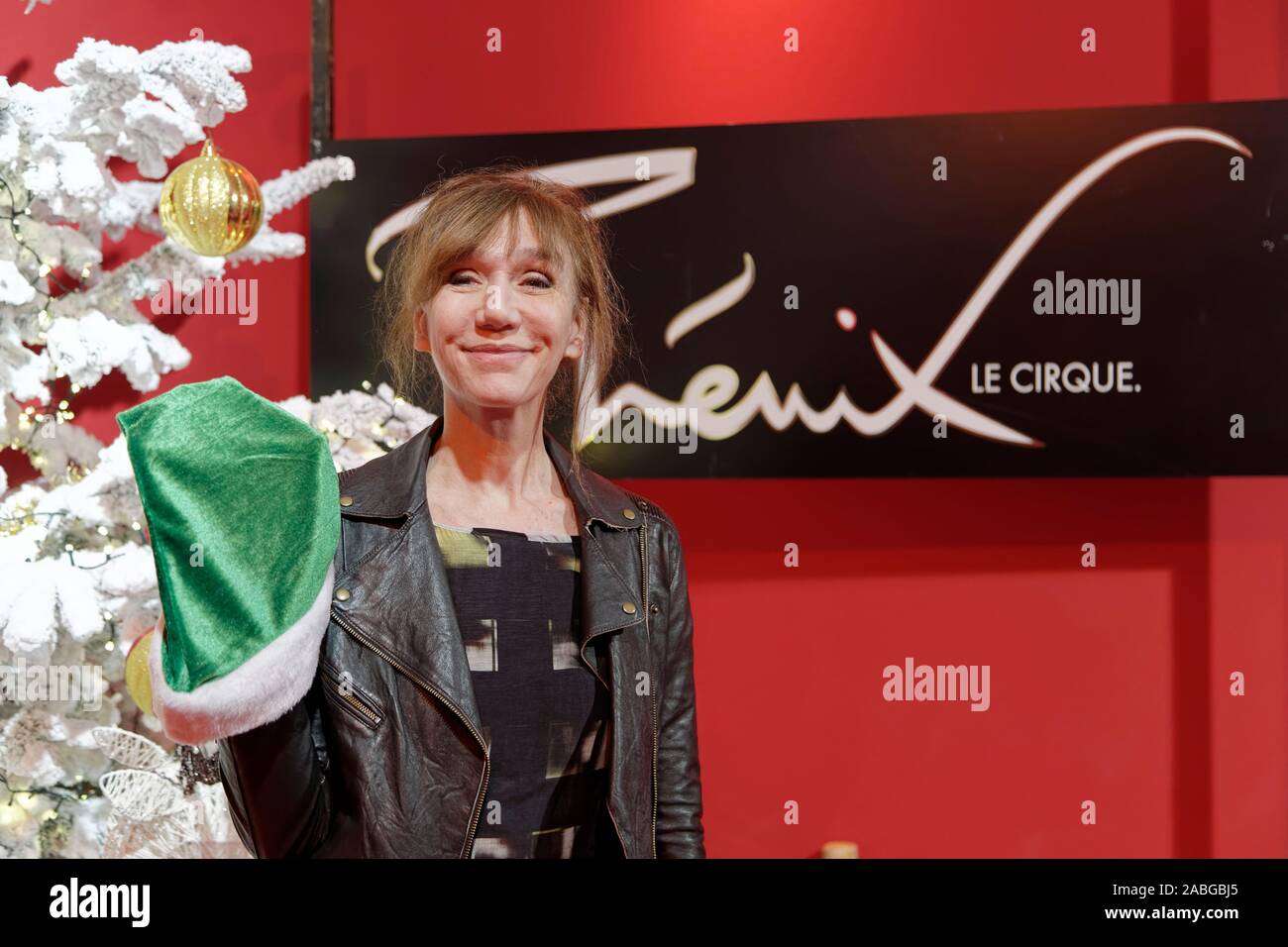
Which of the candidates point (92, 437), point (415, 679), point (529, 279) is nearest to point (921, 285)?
point (529, 279)

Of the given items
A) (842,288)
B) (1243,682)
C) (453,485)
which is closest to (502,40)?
(842,288)

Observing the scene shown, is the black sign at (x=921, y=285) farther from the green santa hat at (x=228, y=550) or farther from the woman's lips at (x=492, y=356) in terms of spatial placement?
the green santa hat at (x=228, y=550)

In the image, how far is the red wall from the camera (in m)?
2.41

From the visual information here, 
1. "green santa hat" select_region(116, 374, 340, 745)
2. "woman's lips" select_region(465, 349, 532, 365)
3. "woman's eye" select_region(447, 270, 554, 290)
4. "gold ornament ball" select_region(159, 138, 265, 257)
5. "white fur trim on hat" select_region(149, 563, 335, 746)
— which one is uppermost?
"gold ornament ball" select_region(159, 138, 265, 257)

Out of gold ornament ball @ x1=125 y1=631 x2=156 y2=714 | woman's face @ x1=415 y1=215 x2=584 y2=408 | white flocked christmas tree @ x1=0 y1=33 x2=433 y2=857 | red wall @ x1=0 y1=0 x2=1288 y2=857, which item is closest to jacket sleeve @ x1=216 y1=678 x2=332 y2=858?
woman's face @ x1=415 y1=215 x2=584 y2=408

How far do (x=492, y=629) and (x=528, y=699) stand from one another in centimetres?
9

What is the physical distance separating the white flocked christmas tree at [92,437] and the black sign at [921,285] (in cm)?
33

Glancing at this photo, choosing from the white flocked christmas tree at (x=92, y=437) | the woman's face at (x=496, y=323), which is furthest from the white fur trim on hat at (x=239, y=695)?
the white flocked christmas tree at (x=92, y=437)

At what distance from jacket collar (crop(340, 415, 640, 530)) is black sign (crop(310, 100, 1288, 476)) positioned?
0.96 m

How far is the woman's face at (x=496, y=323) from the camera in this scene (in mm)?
1341

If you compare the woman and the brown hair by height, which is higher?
the brown hair

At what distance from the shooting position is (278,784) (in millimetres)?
1125

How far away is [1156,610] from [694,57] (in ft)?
5.47

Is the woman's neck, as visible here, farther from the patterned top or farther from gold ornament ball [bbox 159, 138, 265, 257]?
gold ornament ball [bbox 159, 138, 265, 257]
